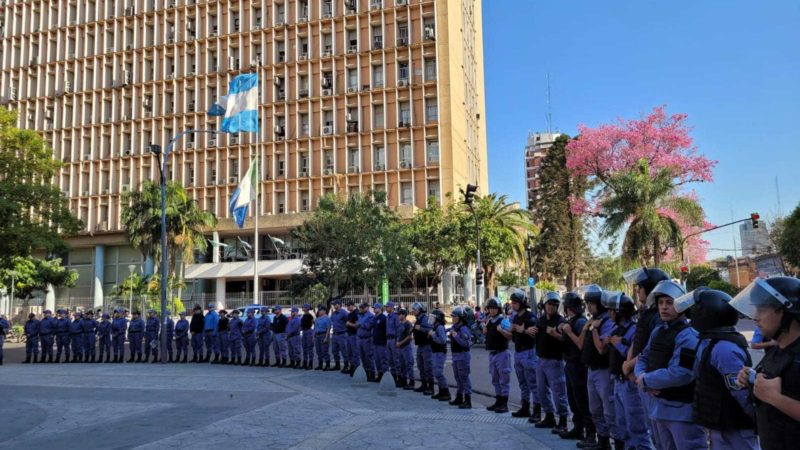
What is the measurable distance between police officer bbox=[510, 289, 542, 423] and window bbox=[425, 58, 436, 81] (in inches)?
1580

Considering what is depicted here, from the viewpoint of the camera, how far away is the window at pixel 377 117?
4956 centimetres

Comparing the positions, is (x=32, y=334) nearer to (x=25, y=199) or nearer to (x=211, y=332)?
(x=211, y=332)

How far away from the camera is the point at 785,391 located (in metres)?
3.09

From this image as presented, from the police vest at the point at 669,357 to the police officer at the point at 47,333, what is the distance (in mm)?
22784

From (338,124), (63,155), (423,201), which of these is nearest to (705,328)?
(423,201)

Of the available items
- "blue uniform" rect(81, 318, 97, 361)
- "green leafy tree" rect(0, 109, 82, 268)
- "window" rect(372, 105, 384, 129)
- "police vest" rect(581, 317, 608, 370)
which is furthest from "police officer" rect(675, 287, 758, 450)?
"window" rect(372, 105, 384, 129)

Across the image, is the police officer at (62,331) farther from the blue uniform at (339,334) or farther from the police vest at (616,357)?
the police vest at (616,357)

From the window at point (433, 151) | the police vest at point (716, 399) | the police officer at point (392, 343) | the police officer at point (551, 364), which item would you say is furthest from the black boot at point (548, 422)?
the window at point (433, 151)

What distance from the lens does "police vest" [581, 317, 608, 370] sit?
711 centimetres

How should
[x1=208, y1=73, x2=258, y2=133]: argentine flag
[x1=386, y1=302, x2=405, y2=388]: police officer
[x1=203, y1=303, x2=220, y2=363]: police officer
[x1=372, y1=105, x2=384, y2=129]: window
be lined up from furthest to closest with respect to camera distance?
[x1=372, y1=105, x2=384, y2=129]: window
[x1=208, y1=73, x2=258, y2=133]: argentine flag
[x1=203, y1=303, x2=220, y2=363]: police officer
[x1=386, y1=302, x2=405, y2=388]: police officer

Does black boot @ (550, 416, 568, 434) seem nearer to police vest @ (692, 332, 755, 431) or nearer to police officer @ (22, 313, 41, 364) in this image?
police vest @ (692, 332, 755, 431)

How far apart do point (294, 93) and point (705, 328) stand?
50530 millimetres

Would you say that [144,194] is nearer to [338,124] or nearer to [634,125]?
[338,124]

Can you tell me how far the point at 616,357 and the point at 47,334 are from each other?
22.1 m
